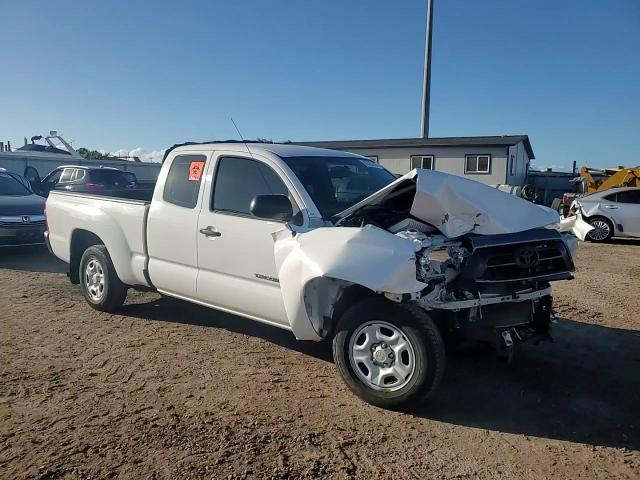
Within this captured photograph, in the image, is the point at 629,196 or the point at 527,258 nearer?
the point at 527,258

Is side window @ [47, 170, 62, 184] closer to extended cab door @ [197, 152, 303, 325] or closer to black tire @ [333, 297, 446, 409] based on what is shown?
extended cab door @ [197, 152, 303, 325]

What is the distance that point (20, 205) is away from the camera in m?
10.2

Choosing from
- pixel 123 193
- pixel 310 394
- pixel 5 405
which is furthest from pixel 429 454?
pixel 123 193

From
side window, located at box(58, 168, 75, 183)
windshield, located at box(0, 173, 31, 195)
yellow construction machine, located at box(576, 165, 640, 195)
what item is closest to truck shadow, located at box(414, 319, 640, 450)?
windshield, located at box(0, 173, 31, 195)

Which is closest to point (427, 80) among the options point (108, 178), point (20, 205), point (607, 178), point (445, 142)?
point (445, 142)

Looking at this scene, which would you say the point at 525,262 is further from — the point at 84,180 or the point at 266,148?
the point at 84,180

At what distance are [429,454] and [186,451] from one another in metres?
1.48

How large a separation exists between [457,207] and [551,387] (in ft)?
5.63

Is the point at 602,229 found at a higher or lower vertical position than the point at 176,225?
lower

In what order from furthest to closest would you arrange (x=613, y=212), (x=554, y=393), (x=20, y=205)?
(x=613, y=212) → (x=20, y=205) → (x=554, y=393)

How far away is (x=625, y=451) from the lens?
11.0ft

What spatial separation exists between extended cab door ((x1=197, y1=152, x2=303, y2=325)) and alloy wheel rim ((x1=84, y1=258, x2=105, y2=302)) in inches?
69.6

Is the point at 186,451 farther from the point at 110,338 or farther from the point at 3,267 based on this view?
the point at 3,267

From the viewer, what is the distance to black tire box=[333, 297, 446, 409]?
3.62 meters
